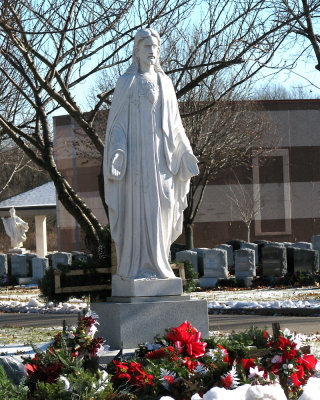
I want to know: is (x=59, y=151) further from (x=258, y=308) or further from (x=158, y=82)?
(x=158, y=82)

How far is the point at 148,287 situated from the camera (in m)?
9.84

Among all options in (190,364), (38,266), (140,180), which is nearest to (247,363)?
(190,364)

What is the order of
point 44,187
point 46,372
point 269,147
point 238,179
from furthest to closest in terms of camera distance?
point 44,187, point 238,179, point 269,147, point 46,372

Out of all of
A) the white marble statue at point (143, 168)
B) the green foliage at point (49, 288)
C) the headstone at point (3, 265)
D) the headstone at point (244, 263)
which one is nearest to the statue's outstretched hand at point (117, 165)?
the white marble statue at point (143, 168)

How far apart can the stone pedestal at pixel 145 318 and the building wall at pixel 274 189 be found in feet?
103

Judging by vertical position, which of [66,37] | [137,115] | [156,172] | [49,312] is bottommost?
[49,312]

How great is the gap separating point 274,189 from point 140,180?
32.3 meters

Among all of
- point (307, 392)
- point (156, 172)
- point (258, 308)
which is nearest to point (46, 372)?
point (307, 392)

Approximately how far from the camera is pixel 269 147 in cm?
3819

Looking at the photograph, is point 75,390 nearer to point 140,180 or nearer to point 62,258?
point 140,180

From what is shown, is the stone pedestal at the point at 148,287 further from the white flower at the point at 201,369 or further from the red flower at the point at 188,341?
the white flower at the point at 201,369

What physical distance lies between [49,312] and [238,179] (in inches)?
903

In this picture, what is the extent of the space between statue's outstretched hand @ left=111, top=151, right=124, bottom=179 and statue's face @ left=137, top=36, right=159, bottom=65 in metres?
1.12

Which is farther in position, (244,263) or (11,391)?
(244,263)
